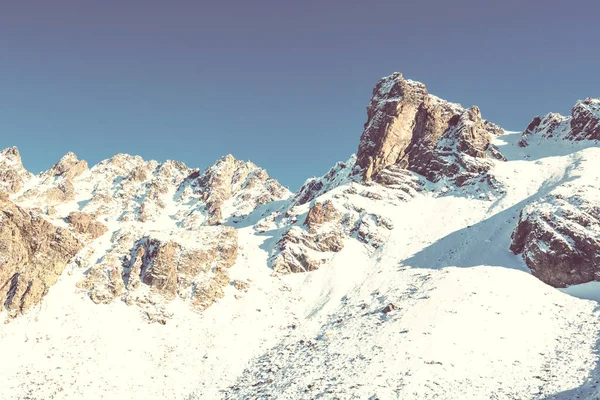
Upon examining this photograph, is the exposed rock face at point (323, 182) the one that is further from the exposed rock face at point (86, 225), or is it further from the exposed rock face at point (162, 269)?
the exposed rock face at point (86, 225)

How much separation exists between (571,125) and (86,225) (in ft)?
331

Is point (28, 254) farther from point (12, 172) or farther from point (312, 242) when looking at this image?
point (12, 172)

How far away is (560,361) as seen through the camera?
2656cm

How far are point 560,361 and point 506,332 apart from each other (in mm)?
4816

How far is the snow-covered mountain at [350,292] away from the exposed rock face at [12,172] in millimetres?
81235

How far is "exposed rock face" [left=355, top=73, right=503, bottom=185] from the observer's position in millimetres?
79500

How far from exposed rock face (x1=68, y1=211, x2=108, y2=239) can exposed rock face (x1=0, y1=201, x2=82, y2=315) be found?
3981 mm

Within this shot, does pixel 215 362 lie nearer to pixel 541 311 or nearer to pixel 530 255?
pixel 541 311

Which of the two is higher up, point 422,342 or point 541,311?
point 541,311

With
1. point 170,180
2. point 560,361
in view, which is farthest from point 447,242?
point 170,180

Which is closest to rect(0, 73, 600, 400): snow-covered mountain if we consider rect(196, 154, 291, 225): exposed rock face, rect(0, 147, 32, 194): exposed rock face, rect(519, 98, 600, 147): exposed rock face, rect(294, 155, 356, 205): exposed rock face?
rect(519, 98, 600, 147): exposed rock face

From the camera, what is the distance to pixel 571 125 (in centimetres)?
8294

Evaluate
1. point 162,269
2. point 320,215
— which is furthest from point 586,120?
point 162,269

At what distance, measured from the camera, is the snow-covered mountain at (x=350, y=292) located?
29.1 m
